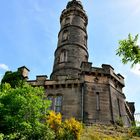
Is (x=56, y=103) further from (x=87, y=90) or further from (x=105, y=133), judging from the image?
(x=105, y=133)

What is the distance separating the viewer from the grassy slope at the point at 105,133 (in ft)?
62.2

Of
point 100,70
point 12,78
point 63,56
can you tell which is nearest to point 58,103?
point 100,70

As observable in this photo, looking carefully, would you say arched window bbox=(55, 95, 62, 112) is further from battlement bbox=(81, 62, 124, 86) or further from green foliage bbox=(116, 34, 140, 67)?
green foliage bbox=(116, 34, 140, 67)

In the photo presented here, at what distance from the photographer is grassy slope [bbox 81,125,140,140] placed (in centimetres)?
1897

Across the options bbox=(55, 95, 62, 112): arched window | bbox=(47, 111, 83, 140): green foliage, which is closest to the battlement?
bbox=(55, 95, 62, 112): arched window

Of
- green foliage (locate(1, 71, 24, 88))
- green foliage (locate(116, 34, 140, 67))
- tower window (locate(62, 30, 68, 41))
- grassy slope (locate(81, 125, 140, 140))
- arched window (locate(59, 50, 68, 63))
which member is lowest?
grassy slope (locate(81, 125, 140, 140))

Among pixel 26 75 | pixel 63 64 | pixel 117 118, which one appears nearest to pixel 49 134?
pixel 117 118

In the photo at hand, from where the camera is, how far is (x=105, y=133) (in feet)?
66.1

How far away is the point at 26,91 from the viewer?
734 inches

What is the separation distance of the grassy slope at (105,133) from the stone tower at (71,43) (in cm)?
810

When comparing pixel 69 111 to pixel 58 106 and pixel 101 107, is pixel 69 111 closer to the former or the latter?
pixel 58 106

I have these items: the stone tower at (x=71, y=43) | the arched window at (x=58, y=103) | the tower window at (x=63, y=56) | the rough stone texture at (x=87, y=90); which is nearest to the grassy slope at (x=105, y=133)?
the rough stone texture at (x=87, y=90)

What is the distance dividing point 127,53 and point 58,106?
13.8 m

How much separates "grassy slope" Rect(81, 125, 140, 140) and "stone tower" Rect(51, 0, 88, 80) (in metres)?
8.10
